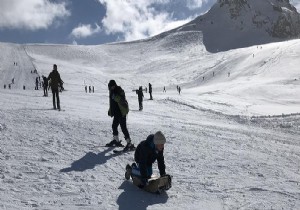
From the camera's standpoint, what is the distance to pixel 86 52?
133625mm

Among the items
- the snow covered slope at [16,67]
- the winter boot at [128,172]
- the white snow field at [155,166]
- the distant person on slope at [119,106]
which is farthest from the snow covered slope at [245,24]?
the winter boot at [128,172]

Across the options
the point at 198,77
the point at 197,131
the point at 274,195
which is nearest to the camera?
the point at 274,195

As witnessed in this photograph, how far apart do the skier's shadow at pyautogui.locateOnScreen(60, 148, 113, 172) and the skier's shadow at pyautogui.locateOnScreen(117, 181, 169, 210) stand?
1.34 metres

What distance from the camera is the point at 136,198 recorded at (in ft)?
27.3

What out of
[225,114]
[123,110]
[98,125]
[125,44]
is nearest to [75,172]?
[123,110]

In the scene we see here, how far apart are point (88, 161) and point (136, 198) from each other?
2458 mm

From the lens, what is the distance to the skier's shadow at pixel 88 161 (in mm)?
9758

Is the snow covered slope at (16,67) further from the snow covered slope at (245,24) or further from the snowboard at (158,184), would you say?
the snow covered slope at (245,24)

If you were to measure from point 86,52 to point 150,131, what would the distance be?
121m

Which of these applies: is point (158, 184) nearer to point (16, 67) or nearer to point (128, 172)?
point (128, 172)

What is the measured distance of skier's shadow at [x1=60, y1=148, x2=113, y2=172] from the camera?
9.76 metres

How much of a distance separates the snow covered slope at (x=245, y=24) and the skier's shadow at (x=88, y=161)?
5354 inches

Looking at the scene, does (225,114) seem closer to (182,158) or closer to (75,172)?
(182,158)

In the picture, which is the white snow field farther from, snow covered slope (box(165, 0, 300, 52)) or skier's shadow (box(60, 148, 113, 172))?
snow covered slope (box(165, 0, 300, 52))
